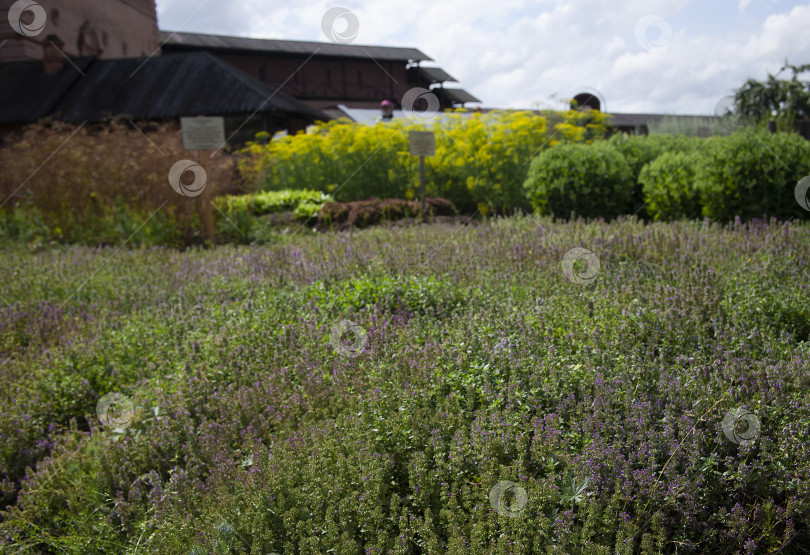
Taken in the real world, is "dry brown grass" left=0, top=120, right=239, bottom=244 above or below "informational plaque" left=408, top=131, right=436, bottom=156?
below

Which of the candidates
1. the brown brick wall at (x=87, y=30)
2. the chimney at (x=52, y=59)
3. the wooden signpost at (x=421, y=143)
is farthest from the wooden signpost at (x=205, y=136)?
the chimney at (x=52, y=59)

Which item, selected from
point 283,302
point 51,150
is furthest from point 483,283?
point 51,150

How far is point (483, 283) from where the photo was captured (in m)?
4.46

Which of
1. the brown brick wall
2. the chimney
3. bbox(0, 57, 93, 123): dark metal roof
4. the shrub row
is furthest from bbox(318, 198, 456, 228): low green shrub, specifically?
the chimney

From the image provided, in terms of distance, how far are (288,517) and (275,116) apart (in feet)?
71.5

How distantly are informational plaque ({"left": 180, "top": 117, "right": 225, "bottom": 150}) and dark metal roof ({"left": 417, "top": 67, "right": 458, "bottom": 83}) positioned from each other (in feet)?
67.4

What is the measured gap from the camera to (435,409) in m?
2.80

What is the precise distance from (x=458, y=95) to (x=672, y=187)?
2448 centimetres

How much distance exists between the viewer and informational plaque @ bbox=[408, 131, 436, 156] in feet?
30.0

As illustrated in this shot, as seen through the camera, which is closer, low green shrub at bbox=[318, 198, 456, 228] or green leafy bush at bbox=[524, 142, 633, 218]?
green leafy bush at bbox=[524, 142, 633, 218]

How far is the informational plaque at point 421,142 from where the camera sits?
360 inches

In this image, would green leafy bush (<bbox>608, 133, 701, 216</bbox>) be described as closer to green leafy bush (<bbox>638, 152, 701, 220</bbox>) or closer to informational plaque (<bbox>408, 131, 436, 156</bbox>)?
green leafy bush (<bbox>638, 152, 701, 220</bbox>)

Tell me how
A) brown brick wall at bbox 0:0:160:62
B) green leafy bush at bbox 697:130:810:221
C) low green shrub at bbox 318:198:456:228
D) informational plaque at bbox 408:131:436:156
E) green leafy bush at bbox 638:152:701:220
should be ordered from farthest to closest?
brown brick wall at bbox 0:0:160:62 → low green shrub at bbox 318:198:456:228 → informational plaque at bbox 408:131:436:156 → green leafy bush at bbox 638:152:701:220 → green leafy bush at bbox 697:130:810:221

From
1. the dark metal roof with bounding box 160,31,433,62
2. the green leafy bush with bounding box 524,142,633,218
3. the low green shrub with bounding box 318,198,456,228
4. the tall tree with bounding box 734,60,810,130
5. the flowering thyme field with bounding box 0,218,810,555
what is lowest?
the flowering thyme field with bounding box 0,218,810,555
